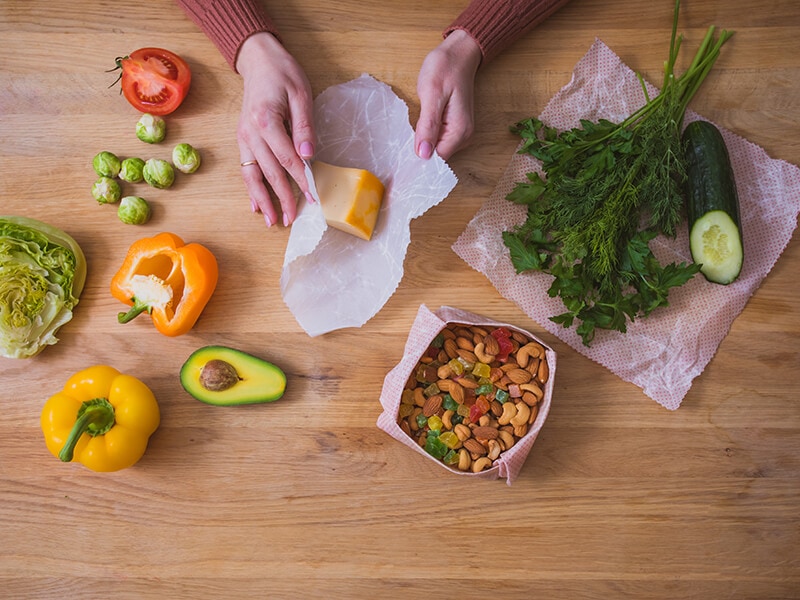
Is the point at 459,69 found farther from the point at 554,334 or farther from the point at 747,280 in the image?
the point at 747,280

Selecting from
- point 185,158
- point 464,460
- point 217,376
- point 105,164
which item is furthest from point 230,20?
point 464,460

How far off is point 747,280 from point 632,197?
0.34m

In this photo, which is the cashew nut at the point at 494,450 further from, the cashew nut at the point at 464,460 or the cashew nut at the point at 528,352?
the cashew nut at the point at 528,352

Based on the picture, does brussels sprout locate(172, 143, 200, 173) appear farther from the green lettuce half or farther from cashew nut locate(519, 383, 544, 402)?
cashew nut locate(519, 383, 544, 402)

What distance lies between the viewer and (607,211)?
1420mm

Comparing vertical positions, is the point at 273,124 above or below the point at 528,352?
above

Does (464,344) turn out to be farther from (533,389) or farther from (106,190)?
(106,190)

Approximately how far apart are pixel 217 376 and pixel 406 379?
41 cm

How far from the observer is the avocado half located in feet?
4.82

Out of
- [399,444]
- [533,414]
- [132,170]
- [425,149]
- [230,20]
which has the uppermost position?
[230,20]

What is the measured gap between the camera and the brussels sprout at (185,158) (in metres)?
1.53

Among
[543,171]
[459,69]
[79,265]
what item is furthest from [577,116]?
[79,265]

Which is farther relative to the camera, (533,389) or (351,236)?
(351,236)

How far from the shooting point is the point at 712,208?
Answer: 144cm
